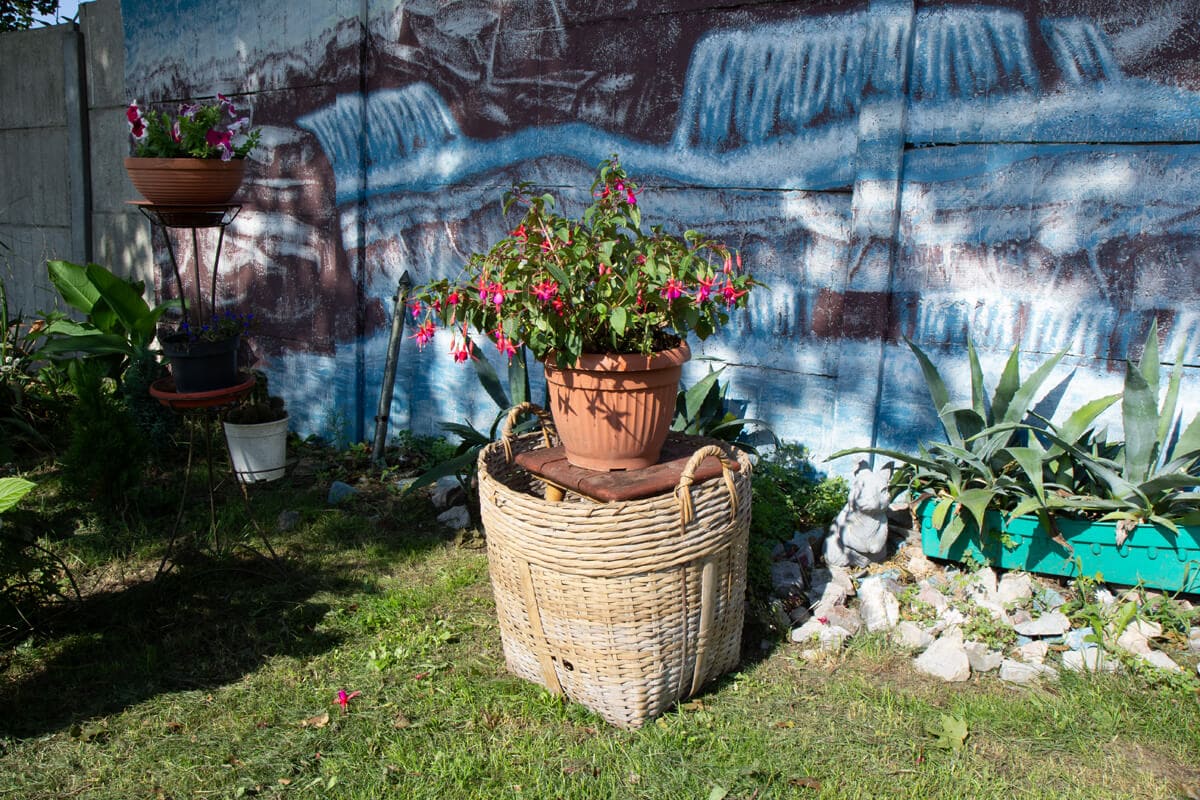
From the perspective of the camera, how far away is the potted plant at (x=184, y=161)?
3697mm

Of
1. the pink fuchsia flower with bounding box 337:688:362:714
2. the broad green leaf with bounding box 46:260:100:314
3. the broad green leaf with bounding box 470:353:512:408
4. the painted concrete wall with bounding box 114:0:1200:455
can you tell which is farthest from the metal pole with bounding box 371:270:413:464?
the pink fuchsia flower with bounding box 337:688:362:714

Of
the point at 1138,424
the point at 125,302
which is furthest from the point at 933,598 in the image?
the point at 125,302

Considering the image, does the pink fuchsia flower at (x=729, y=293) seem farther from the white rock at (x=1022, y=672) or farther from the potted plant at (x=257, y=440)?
the potted plant at (x=257, y=440)

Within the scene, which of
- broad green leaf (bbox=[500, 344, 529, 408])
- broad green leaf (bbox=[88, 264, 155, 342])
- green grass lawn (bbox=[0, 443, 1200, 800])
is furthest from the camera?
broad green leaf (bbox=[88, 264, 155, 342])

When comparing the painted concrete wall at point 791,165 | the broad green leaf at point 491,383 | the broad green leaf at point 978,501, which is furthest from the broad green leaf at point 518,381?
the broad green leaf at point 978,501

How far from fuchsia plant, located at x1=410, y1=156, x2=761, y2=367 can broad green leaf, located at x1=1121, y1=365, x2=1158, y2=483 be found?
1.42 metres

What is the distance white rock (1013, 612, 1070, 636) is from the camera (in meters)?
3.33

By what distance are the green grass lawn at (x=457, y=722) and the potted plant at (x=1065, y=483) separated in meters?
0.52

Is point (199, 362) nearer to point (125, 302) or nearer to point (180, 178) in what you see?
point (180, 178)

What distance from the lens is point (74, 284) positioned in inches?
227

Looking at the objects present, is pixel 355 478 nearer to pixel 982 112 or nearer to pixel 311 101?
pixel 311 101

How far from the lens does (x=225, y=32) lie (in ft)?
19.3

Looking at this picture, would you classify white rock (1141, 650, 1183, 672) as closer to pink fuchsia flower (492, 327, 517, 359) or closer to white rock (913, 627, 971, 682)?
white rock (913, 627, 971, 682)

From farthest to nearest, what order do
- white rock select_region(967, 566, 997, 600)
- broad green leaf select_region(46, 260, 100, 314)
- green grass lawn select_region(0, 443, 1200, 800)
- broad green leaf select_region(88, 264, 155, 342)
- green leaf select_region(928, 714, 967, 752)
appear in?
1. broad green leaf select_region(46, 260, 100, 314)
2. broad green leaf select_region(88, 264, 155, 342)
3. white rock select_region(967, 566, 997, 600)
4. green leaf select_region(928, 714, 967, 752)
5. green grass lawn select_region(0, 443, 1200, 800)
